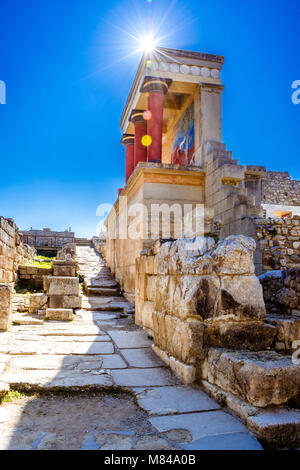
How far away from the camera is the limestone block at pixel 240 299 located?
9.50 feet

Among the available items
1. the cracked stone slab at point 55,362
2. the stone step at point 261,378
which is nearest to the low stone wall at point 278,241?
the cracked stone slab at point 55,362

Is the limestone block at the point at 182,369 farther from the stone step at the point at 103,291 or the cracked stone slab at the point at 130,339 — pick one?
the stone step at the point at 103,291

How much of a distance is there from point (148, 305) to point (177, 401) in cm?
258

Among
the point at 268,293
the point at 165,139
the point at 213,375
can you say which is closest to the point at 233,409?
the point at 213,375

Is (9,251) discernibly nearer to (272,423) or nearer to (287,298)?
(287,298)

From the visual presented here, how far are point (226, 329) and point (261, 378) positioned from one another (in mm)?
721

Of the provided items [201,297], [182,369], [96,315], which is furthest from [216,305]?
[96,315]

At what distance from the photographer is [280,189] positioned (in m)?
19.5

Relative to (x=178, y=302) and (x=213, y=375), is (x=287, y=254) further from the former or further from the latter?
(x=213, y=375)

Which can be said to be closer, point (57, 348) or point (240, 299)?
point (240, 299)

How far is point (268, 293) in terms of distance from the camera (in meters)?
3.94

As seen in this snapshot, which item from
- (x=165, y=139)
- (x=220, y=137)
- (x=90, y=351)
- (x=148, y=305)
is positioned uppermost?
(x=165, y=139)

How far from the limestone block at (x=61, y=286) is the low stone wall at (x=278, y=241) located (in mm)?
3893

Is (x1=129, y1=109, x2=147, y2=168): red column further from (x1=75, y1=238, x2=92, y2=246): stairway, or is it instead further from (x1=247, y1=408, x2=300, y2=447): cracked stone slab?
(x1=75, y1=238, x2=92, y2=246): stairway
